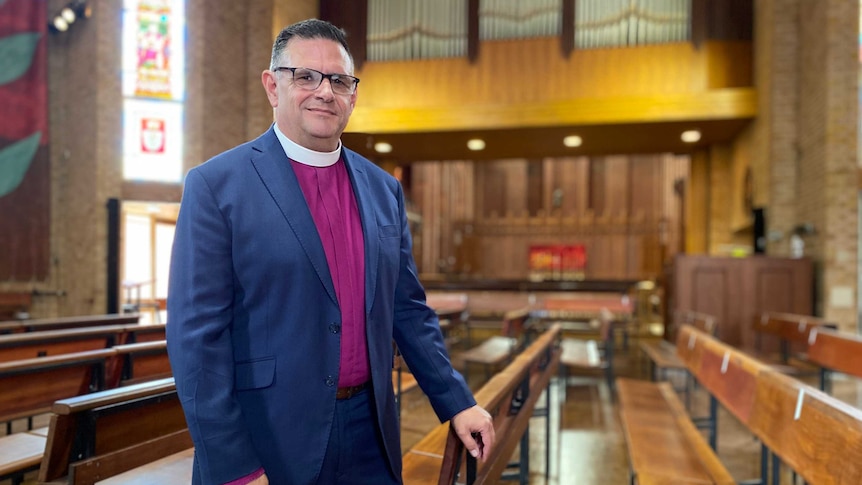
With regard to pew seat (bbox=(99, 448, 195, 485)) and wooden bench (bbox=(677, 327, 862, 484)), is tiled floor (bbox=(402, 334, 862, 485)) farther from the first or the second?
pew seat (bbox=(99, 448, 195, 485))

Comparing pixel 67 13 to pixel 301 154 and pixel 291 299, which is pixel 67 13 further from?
pixel 291 299

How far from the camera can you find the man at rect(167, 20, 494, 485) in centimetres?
105

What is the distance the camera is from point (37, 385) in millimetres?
2385

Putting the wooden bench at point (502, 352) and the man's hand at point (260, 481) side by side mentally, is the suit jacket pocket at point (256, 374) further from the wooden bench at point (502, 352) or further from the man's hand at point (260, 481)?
the wooden bench at point (502, 352)

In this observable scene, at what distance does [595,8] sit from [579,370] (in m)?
5.35

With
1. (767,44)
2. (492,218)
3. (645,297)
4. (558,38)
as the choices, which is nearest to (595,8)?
(558,38)

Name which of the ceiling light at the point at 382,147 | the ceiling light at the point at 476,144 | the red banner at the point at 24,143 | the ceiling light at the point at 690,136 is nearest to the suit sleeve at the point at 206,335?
the red banner at the point at 24,143

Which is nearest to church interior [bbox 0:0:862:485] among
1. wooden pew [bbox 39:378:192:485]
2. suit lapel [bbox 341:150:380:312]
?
wooden pew [bbox 39:378:192:485]

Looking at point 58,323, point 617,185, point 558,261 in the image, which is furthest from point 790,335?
point 617,185

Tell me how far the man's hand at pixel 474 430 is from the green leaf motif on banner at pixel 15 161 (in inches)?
313

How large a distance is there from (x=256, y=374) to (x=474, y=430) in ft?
1.75

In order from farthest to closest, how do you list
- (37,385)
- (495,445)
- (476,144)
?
(476,144)
(37,385)
(495,445)

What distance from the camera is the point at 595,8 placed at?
877 centimetres

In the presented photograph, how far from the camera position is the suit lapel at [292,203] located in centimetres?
114
